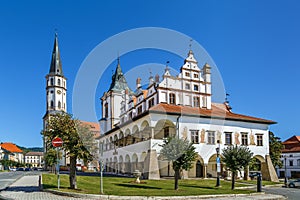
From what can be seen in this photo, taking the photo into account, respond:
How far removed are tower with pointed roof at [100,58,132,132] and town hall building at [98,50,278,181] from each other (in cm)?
1833

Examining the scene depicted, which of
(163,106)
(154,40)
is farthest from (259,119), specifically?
(154,40)

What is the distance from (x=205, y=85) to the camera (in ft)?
145

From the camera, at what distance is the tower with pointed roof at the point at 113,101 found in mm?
67188

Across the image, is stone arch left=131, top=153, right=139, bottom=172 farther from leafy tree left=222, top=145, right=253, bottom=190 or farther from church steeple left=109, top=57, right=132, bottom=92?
church steeple left=109, top=57, right=132, bottom=92

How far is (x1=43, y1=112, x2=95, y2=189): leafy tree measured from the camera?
1908 cm

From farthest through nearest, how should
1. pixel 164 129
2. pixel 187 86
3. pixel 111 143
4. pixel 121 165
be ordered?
pixel 111 143
pixel 121 165
pixel 187 86
pixel 164 129

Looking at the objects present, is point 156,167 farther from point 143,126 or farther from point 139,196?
point 139,196

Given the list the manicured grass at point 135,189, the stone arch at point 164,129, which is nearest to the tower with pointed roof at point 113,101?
the stone arch at point 164,129

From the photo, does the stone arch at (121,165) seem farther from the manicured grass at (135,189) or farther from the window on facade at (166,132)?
the manicured grass at (135,189)

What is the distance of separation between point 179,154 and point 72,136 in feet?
26.4

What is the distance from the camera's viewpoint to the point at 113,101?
68.4 m

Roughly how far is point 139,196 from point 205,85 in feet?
96.6

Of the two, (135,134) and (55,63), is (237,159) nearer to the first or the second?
(135,134)

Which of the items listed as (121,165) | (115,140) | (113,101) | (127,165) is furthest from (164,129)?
(113,101)
